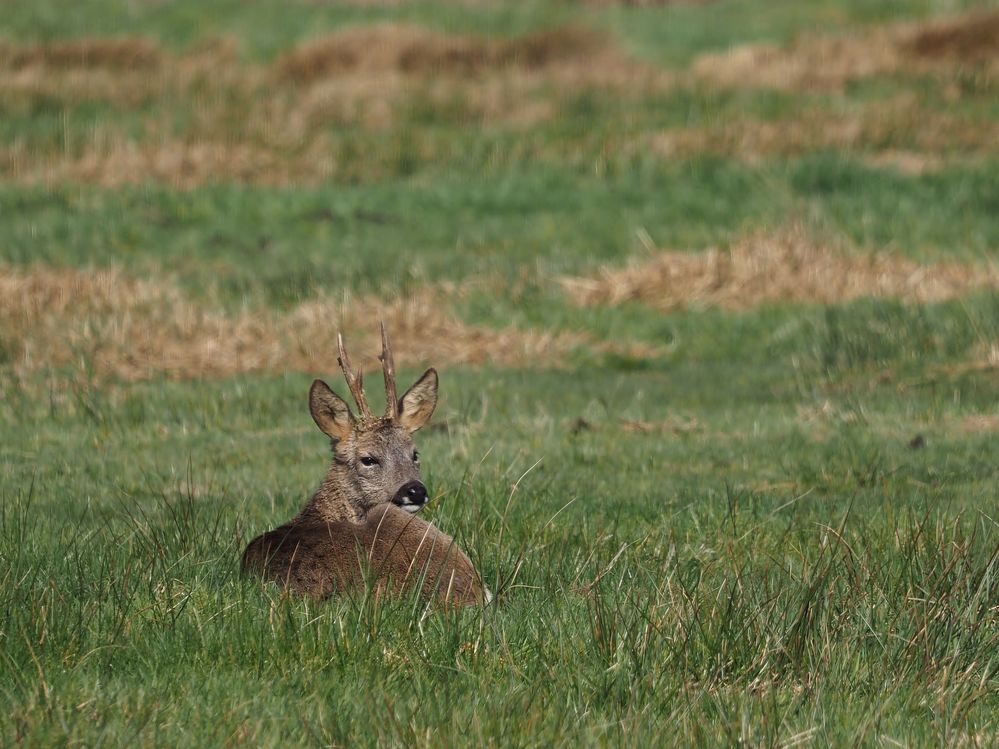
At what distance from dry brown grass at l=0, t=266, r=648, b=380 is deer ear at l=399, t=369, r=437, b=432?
24.2 feet

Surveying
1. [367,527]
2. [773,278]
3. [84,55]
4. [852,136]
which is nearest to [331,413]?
[367,527]

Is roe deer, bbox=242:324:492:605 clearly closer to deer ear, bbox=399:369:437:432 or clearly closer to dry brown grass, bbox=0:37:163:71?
deer ear, bbox=399:369:437:432

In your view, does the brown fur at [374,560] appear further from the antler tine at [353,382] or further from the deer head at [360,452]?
the antler tine at [353,382]

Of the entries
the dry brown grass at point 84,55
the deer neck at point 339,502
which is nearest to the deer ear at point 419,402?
the deer neck at point 339,502

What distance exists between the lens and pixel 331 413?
7.01 metres

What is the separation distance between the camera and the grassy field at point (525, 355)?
5.61 meters

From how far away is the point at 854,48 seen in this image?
2986 centimetres

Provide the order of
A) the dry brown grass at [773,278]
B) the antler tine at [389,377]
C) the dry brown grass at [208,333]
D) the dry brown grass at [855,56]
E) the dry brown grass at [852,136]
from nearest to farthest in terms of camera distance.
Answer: the antler tine at [389,377], the dry brown grass at [208,333], the dry brown grass at [773,278], the dry brown grass at [852,136], the dry brown grass at [855,56]

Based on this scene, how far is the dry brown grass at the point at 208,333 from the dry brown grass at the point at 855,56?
13161 mm

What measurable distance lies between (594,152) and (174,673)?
20.2 meters

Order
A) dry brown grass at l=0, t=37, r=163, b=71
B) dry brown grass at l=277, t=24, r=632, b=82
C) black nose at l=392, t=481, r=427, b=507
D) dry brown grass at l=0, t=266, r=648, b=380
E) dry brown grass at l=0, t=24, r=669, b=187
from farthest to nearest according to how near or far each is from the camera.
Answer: dry brown grass at l=277, t=24, r=632, b=82
dry brown grass at l=0, t=37, r=163, b=71
dry brown grass at l=0, t=24, r=669, b=187
dry brown grass at l=0, t=266, r=648, b=380
black nose at l=392, t=481, r=427, b=507

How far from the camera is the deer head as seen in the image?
6.84 metres

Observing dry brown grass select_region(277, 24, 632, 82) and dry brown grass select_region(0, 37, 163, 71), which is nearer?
dry brown grass select_region(0, 37, 163, 71)

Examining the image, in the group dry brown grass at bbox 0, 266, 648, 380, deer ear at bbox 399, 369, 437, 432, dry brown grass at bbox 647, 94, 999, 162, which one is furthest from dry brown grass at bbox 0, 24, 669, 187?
deer ear at bbox 399, 369, 437, 432
